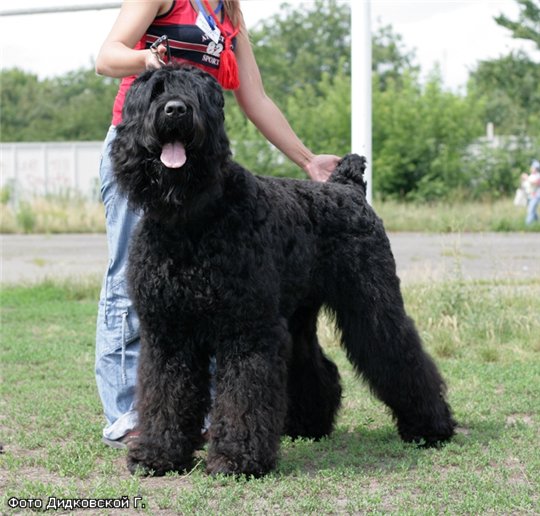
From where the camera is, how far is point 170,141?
3.54m

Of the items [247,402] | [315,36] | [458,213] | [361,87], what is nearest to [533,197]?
[458,213]

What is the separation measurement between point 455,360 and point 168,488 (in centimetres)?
355

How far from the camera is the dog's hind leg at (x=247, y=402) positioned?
385cm

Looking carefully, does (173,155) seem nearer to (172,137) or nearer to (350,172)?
(172,137)

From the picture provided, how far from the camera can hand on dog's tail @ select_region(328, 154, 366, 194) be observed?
15.8 feet

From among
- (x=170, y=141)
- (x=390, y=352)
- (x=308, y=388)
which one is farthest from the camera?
(x=308, y=388)

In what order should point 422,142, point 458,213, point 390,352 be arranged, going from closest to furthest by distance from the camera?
point 390,352 < point 458,213 < point 422,142

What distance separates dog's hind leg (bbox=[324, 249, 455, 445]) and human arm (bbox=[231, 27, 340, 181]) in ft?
2.49

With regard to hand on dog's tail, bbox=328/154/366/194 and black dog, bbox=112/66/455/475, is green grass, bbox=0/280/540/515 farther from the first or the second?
hand on dog's tail, bbox=328/154/366/194

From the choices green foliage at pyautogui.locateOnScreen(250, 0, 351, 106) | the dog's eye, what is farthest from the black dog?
green foliage at pyautogui.locateOnScreen(250, 0, 351, 106)

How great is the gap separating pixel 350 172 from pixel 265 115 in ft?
1.89

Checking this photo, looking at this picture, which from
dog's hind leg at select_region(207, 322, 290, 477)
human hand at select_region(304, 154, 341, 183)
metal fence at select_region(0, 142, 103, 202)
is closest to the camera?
dog's hind leg at select_region(207, 322, 290, 477)

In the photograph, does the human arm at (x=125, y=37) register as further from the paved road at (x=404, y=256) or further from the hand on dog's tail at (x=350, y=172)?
the paved road at (x=404, y=256)

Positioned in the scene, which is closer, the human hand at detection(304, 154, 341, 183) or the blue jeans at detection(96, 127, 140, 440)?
the blue jeans at detection(96, 127, 140, 440)
